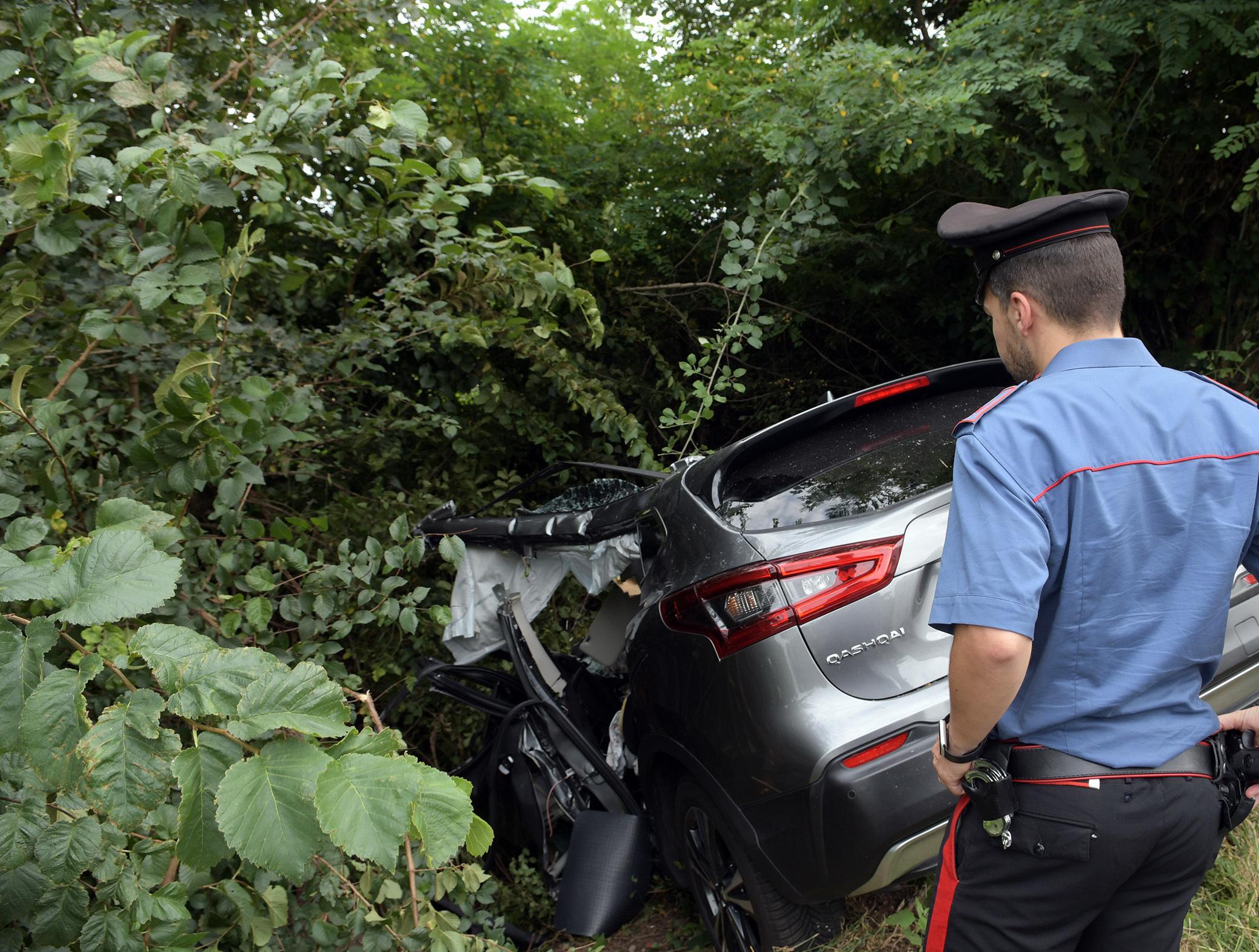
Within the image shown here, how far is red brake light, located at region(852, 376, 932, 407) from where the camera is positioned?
2.87 m

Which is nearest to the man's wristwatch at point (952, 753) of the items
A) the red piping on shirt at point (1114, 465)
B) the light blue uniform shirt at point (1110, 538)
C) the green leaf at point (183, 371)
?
the light blue uniform shirt at point (1110, 538)

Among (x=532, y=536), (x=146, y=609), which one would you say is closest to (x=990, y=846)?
(x=146, y=609)

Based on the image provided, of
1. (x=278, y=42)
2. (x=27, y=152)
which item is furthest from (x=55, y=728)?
(x=278, y=42)

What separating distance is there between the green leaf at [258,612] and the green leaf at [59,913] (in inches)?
57.8

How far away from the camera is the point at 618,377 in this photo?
20.6ft

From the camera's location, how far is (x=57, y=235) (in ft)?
7.89

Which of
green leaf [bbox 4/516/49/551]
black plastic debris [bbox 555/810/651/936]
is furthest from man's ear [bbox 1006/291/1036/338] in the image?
black plastic debris [bbox 555/810/651/936]

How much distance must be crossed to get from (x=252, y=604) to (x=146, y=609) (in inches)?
70.8

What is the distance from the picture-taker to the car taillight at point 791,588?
88.8 inches

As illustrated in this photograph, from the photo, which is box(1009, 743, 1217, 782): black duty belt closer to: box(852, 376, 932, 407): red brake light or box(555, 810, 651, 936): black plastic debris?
box(852, 376, 932, 407): red brake light

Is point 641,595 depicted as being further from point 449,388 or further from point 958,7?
point 958,7

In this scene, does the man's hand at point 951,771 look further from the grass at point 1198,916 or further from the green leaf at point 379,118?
the green leaf at point 379,118

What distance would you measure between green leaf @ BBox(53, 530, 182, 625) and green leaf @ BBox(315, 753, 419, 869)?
374 millimetres

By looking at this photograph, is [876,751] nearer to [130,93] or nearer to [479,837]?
[479,837]
